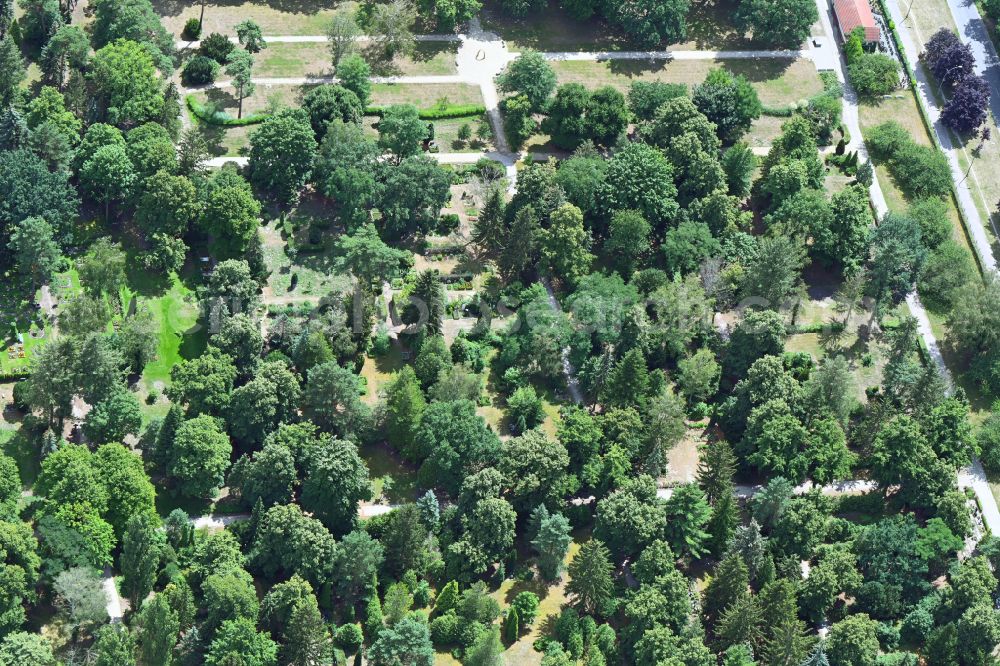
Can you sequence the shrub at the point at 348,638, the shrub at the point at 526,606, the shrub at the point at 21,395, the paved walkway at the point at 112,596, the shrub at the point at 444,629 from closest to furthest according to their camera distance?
the paved walkway at the point at 112,596 → the shrub at the point at 348,638 → the shrub at the point at 444,629 → the shrub at the point at 526,606 → the shrub at the point at 21,395

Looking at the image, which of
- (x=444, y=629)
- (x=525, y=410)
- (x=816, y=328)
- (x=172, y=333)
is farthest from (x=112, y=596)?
(x=816, y=328)

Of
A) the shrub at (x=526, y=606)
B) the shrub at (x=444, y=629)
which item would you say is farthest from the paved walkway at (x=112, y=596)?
the shrub at (x=526, y=606)

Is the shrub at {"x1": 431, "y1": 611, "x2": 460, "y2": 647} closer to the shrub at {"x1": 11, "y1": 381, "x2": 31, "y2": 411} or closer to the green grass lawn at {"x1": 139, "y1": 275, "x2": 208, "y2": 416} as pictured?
the green grass lawn at {"x1": 139, "y1": 275, "x2": 208, "y2": 416}

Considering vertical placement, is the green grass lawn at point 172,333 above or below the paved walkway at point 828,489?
above

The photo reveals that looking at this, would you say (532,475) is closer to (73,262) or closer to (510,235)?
(510,235)

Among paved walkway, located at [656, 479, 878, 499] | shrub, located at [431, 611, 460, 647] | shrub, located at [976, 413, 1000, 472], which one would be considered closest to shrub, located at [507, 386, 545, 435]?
paved walkway, located at [656, 479, 878, 499]

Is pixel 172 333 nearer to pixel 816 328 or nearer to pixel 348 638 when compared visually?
pixel 348 638

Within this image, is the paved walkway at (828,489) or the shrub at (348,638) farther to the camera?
the paved walkway at (828,489)

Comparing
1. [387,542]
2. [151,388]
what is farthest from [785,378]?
[151,388]

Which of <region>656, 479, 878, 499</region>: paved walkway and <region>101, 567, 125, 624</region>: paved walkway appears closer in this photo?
<region>101, 567, 125, 624</region>: paved walkway

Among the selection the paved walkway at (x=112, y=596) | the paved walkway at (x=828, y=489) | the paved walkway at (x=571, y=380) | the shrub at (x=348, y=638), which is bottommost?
the paved walkway at (x=828, y=489)

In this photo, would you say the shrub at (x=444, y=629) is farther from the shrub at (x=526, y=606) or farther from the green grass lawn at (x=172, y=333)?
the green grass lawn at (x=172, y=333)
